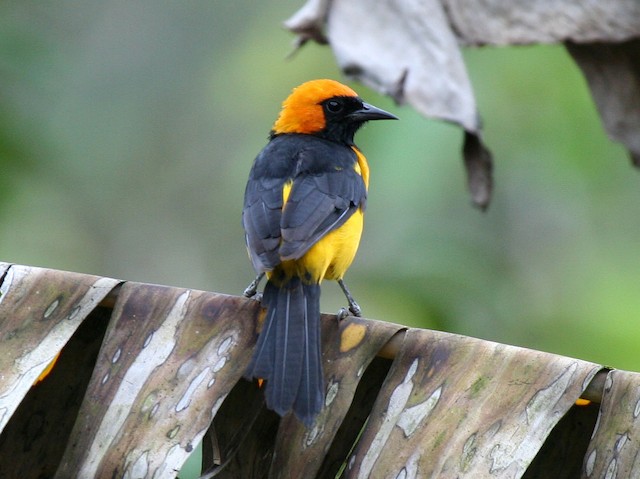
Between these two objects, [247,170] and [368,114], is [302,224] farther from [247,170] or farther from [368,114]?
[247,170]

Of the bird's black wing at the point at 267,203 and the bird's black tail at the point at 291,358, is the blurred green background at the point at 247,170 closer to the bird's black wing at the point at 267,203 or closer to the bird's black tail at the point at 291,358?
the bird's black wing at the point at 267,203

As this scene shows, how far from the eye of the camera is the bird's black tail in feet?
9.45

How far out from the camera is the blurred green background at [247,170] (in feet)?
20.2

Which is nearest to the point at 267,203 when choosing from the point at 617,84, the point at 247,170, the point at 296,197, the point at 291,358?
the point at 296,197

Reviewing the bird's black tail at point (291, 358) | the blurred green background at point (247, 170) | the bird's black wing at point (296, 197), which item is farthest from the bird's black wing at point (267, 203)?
the blurred green background at point (247, 170)

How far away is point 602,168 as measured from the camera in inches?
263

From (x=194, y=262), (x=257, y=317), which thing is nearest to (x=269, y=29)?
(x=194, y=262)

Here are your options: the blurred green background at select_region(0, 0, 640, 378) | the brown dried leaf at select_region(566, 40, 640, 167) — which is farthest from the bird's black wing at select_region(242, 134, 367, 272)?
the blurred green background at select_region(0, 0, 640, 378)

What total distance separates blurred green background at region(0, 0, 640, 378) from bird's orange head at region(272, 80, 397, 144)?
0.82 meters

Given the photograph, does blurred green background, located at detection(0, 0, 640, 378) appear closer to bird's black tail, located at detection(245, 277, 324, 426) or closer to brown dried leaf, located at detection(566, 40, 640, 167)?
brown dried leaf, located at detection(566, 40, 640, 167)

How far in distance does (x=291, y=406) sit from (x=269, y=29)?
599cm

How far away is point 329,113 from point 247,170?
7.77 ft

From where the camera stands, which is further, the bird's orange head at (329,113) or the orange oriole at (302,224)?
the bird's orange head at (329,113)

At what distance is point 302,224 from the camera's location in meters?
3.94
